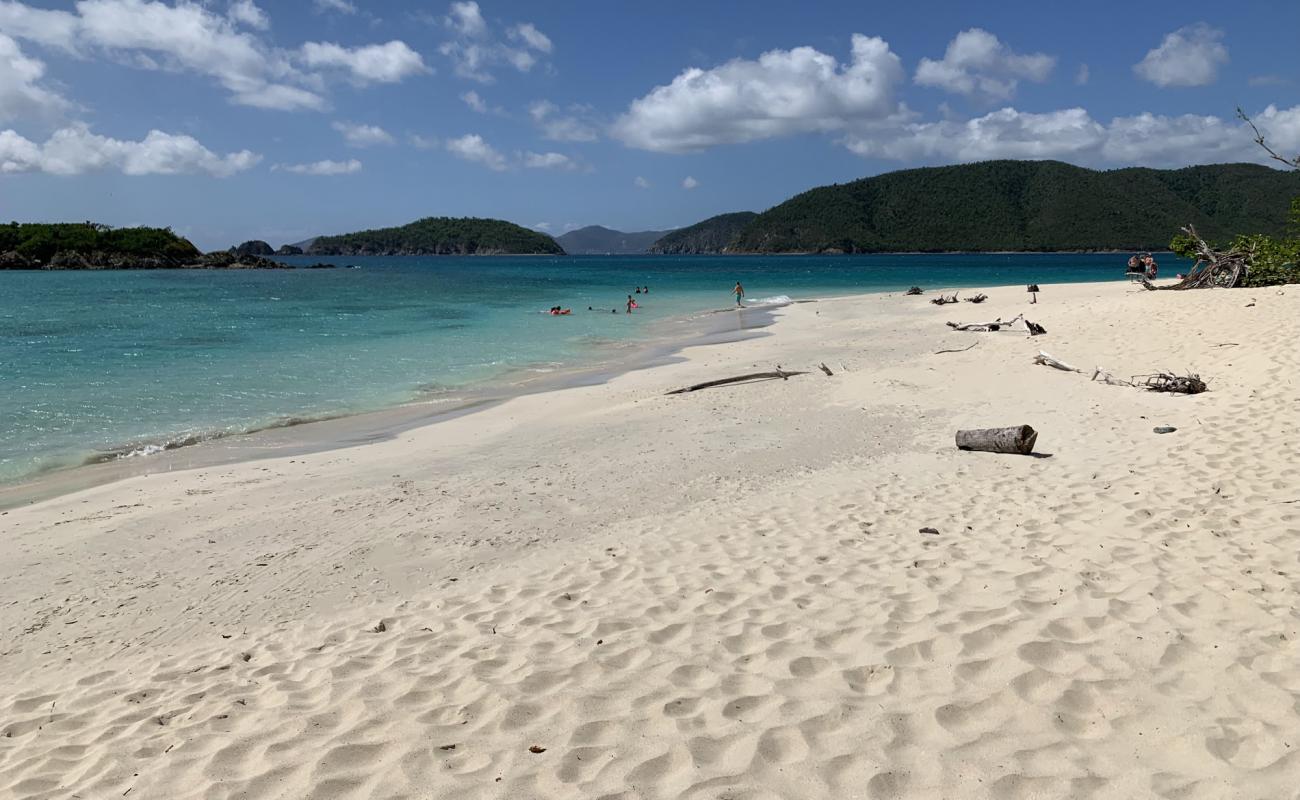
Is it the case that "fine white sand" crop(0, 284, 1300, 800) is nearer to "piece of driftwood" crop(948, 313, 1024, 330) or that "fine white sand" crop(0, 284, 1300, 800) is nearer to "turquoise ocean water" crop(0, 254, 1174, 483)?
"turquoise ocean water" crop(0, 254, 1174, 483)

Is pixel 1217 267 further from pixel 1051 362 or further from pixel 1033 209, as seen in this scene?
pixel 1033 209

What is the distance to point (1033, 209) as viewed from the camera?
161875 mm

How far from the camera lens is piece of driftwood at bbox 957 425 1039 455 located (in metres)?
8.29

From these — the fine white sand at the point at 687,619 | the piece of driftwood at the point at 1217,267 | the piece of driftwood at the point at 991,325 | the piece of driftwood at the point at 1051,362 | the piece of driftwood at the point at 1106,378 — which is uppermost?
the piece of driftwood at the point at 1217,267

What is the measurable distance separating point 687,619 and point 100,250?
12229cm

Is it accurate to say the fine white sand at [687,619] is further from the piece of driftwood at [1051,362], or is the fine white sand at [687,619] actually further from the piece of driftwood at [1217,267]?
the piece of driftwood at [1217,267]

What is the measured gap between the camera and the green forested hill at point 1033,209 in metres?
139

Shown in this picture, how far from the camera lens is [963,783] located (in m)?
3.07

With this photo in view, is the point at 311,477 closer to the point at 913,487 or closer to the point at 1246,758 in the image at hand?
the point at 913,487

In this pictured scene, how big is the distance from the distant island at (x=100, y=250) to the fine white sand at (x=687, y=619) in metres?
113

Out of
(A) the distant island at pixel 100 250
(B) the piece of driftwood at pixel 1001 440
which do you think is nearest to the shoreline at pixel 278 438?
(B) the piece of driftwood at pixel 1001 440

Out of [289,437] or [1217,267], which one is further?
[1217,267]

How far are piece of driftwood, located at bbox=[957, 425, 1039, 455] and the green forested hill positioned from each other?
151456 mm

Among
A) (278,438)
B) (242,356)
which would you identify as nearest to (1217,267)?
(278,438)
